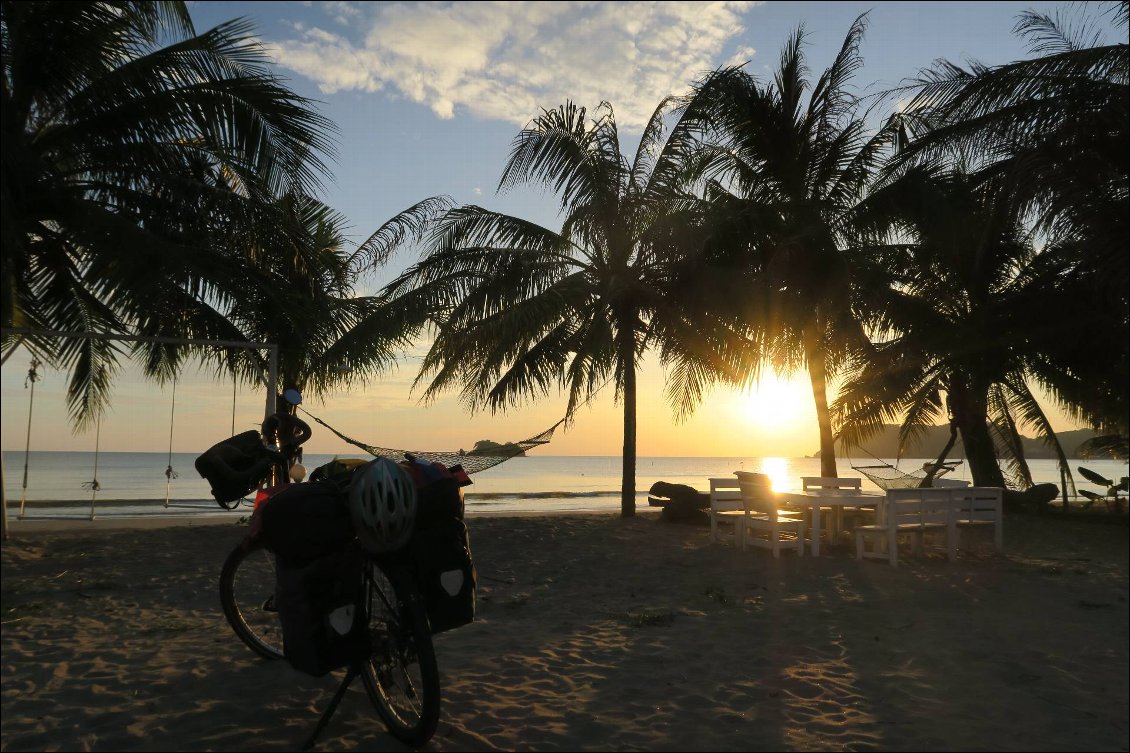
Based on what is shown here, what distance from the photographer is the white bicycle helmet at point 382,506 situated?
3.11 m

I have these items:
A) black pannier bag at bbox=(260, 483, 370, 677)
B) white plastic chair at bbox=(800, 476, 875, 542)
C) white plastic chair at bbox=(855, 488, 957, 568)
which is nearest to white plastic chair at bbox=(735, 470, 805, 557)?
white plastic chair at bbox=(855, 488, 957, 568)

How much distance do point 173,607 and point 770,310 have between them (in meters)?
8.82

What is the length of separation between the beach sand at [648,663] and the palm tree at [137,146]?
9.99ft

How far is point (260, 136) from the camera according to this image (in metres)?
8.88

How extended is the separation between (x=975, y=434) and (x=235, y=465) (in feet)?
50.6

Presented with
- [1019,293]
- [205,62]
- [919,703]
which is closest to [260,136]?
[205,62]

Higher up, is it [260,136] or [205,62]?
[205,62]

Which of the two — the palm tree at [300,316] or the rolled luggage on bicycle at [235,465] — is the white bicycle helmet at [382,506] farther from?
the palm tree at [300,316]

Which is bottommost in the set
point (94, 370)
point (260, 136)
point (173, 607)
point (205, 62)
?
point (173, 607)

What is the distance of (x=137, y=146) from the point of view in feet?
28.0

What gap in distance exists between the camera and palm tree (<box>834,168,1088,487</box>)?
41.4 ft

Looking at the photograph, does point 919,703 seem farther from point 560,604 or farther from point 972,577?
point 972,577

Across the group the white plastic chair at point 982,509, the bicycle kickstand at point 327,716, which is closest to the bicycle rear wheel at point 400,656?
the bicycle kickstand at point 327,716

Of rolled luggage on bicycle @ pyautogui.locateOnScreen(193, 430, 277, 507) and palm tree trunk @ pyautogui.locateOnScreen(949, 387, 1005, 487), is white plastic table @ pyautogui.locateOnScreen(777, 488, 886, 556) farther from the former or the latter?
palm tree trunk @ pyautogui.locateOnScreen(949, 387, 1005, 487)
